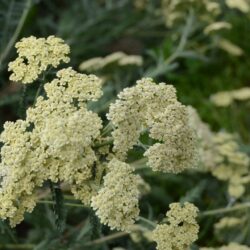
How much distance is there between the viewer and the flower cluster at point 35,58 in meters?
1.48

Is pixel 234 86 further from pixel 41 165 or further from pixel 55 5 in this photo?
pixel 41 165

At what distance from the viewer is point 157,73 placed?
92.4 inches

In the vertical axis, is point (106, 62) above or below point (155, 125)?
above

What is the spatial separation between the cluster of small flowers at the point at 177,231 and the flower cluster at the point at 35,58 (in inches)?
16.8

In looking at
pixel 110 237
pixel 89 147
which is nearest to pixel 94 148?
pixel 89 147

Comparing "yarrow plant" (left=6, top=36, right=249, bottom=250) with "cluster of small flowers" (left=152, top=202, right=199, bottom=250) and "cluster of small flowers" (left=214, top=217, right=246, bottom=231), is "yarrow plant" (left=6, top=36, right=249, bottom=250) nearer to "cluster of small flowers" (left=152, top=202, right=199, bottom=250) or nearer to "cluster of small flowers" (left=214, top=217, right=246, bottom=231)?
"cluster of small flowers" (left=152, top=202, right=199, bottom=250)

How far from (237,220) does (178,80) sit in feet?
3.17

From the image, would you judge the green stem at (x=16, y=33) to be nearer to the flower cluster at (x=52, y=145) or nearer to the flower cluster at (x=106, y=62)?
the flower cluster at (x=106, y=62)

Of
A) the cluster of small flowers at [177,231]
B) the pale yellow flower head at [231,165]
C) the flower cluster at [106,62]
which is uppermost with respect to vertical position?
the flower cluster at [106,62]

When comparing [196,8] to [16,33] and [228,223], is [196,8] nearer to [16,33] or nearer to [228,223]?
[16,33]

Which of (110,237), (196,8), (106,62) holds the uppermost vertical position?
(196,8)

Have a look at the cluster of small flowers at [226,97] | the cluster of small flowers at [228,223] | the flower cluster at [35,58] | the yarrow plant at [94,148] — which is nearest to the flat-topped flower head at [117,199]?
the yarrow plant at [94,148]

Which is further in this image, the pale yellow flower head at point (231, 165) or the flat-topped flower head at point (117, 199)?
the pale yellow flower head at point (231, 165)

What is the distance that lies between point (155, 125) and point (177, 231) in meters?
0.24
